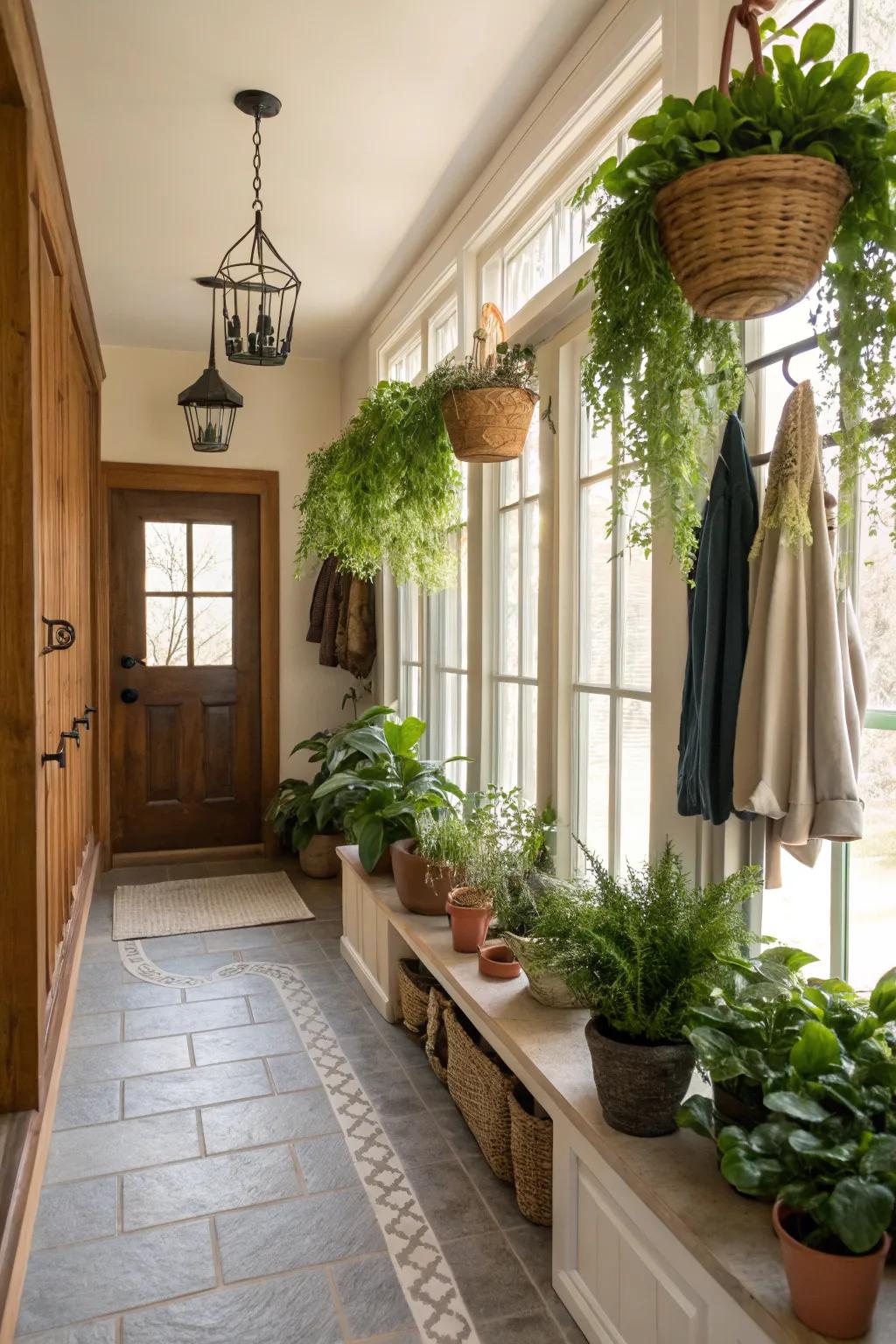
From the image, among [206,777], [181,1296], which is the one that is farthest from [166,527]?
[181,1296]

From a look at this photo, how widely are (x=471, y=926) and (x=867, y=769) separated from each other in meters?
1.19

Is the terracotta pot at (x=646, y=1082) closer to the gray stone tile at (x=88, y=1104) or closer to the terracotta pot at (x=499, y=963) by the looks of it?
the terracotta pot at (x=499, y=963)

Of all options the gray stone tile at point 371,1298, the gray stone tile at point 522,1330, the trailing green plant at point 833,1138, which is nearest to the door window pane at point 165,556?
the gray stone tile at point 371,1298

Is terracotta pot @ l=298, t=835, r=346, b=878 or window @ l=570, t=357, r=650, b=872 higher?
window @ l=570, t=357, r=650, b=872

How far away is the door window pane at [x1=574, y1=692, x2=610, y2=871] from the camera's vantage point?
2.42 m

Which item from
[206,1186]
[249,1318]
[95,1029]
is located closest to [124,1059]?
[95,1029]

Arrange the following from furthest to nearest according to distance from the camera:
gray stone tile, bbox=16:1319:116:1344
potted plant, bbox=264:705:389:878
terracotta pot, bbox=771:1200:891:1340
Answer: potted plant, bbox=264:705:389:878
gray stone tile, bbox=16:1319:116:1344
terracotta pot, bbox=771:1200:891:1340

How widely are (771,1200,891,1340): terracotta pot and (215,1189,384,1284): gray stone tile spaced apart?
3.54 feet

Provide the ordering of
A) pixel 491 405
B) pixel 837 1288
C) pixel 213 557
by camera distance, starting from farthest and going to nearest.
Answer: pixel 213 557 → pixel 491 405 → pixel 837 1288

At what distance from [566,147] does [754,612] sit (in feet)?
5.42

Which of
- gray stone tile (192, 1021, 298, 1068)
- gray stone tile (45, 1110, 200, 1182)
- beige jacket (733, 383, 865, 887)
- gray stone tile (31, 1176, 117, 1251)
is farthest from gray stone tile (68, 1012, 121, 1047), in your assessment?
beige jacket (733, 383, 865, 887)

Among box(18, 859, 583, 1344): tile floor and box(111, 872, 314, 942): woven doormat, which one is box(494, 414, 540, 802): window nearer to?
box(18, 859, 583, 1344): tile floor

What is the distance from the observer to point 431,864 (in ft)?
8.86

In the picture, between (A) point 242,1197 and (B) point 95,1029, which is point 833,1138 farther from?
(B) point 95,1029
